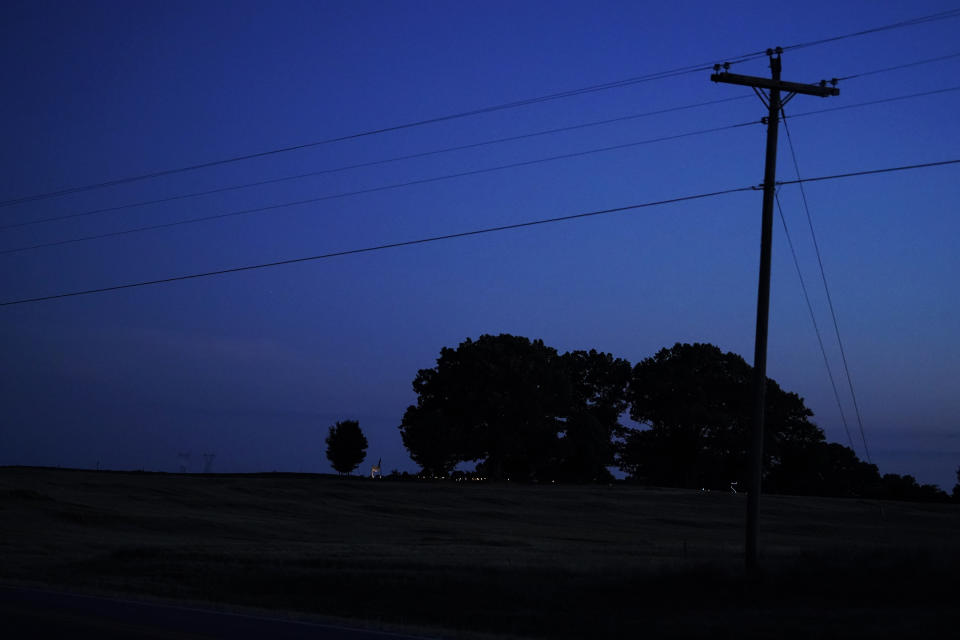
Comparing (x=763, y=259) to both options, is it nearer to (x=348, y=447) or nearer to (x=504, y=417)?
(x=504, y=417)

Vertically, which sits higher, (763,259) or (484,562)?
(763,259)

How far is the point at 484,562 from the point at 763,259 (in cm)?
1166

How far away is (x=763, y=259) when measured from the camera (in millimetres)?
21953

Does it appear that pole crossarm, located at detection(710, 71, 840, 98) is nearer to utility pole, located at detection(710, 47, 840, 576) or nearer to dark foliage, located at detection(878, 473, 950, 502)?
utility pole, located at detection(710, 47, 840, 576)

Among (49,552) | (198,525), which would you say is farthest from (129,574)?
(198,525)

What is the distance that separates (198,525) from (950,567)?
110ft

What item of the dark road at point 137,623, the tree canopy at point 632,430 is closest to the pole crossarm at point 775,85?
the dark road at point 137,623

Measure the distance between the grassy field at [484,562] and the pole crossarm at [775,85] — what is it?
10077 mm

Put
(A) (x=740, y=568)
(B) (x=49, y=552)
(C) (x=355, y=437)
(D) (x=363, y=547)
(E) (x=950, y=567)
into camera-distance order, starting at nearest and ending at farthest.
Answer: (E) (x=950, y=567) < (A) (x=740, y=568) < (B) (x=49, y=552) < (D) (x=363, y=547) < (C) (x=355, y=437)

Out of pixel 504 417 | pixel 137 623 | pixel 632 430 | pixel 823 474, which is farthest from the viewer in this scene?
pixel 632 430

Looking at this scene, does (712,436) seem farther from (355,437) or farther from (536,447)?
(355,437)

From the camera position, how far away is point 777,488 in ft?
307

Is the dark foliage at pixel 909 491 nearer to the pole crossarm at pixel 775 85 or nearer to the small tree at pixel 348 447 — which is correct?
the small tree at pixel 348 447

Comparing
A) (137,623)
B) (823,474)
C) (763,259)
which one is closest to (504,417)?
(823,474)
